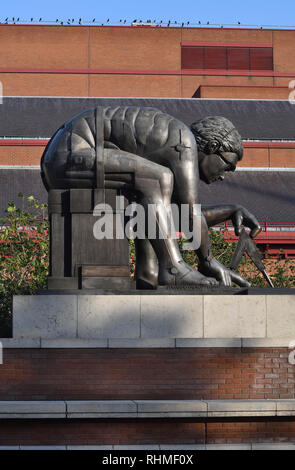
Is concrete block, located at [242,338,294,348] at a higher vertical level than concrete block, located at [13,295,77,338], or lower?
lower

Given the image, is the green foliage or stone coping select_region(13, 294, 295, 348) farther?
the green foliage

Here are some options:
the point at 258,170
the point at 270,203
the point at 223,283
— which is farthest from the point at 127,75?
the point at 223,283

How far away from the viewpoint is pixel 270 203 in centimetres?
2784

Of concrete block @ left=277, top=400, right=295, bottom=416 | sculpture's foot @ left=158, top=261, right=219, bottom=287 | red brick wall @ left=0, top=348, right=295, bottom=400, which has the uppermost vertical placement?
sculpture's foot @ left=158, top=261, right=219, bottom=287

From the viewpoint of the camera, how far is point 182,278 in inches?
375

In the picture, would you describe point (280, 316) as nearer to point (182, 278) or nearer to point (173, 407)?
point (182, 278)

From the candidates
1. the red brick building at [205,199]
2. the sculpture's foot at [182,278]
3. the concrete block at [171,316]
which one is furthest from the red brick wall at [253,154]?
the concrete block at [171,316]

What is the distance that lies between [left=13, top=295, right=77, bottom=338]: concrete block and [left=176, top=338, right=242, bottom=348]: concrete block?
1.22 m

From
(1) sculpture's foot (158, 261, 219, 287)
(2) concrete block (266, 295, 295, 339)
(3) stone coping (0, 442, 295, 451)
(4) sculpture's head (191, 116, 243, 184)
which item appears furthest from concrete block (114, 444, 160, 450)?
(4) sculpture's head (191, 116, 243, 184)

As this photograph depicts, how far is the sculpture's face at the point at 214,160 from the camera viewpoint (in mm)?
10227

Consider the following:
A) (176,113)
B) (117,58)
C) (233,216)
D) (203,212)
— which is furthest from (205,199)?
(117,58)

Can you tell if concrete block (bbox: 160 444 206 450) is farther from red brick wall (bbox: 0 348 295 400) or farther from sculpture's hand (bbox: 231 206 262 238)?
sculpture's hand (bbox: 231 206 262 238)

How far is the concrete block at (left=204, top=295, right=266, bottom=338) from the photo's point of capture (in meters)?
8.96

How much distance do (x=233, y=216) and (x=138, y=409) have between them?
3378mm
